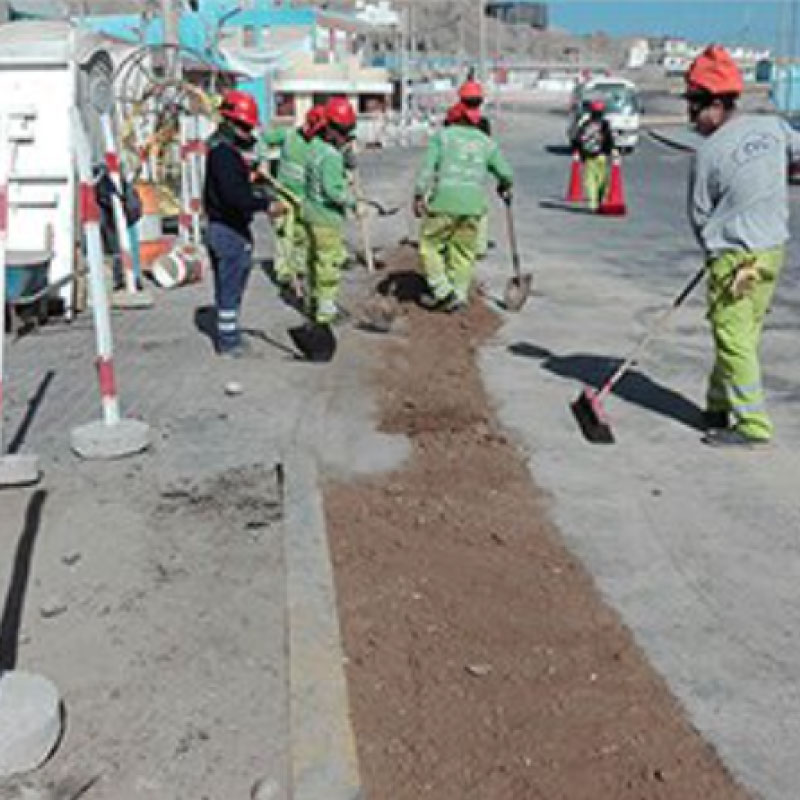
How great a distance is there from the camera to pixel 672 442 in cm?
719

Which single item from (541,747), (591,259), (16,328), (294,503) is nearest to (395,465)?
(294,503)

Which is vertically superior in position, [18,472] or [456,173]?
[456,173]

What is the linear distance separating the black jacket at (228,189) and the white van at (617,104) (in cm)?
3033

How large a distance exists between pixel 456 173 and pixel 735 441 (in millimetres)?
4315

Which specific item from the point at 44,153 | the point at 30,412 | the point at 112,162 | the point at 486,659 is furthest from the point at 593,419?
the point at 44,153

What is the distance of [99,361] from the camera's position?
651 centimetres

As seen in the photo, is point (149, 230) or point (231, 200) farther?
point (149, 230)

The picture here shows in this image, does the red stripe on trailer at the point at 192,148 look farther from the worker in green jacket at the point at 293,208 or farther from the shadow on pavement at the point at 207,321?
the shadow on pavement at the point at 207,321

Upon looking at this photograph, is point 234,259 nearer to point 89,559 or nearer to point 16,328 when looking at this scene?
point 16,328

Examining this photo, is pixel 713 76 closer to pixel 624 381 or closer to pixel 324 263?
pixel 624 381

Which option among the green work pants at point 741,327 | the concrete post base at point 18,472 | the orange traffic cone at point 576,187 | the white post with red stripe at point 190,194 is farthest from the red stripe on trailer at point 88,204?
the orange traffic cone at point 576,187

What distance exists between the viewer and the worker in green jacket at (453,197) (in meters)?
10.5

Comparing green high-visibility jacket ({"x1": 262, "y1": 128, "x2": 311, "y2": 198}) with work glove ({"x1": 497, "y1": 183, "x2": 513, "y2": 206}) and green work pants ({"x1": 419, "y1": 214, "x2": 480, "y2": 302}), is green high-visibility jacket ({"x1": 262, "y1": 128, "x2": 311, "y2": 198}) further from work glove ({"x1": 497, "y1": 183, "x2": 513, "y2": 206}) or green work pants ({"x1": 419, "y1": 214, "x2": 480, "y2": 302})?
work glove ({"x1": 497, "y1": 183, "x2": 513, "y2": 206})

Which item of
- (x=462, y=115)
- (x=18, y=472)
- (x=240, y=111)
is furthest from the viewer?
(x=462, y=115)
